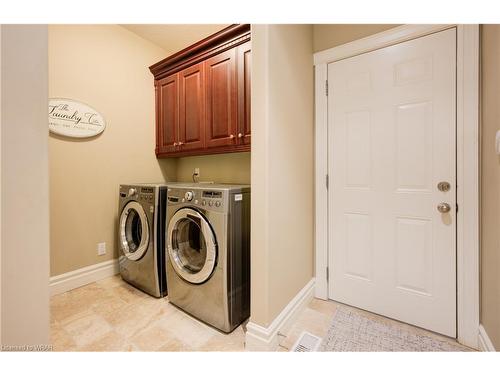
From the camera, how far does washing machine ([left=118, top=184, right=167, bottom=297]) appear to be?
1872mm

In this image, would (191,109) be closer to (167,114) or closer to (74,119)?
(167,114)

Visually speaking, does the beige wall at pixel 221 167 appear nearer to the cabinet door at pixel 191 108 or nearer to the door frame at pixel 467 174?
the cabinet door at pixel 191 108

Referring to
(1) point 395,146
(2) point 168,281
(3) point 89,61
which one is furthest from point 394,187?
(3) point 89,61

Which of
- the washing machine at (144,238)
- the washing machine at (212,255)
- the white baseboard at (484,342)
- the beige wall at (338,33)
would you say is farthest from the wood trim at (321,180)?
the washing machine at (144,238)

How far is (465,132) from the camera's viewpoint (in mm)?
1321

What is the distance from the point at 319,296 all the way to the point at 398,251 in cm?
73

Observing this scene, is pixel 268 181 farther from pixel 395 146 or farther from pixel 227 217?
pixel 395 146

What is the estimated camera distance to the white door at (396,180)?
4.62 feet

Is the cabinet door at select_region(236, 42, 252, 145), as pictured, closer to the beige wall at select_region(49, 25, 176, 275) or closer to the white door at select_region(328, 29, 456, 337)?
the white door at select_region(328, 29, 456, 337)

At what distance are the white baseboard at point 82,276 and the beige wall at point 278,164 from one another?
1.75 m

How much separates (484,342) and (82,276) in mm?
3012

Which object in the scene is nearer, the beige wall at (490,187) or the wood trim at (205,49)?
the beige wall at (490,187)

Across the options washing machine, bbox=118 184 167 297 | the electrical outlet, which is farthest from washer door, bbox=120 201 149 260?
the electrical outlet

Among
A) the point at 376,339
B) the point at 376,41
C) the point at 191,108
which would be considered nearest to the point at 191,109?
the point at 191,108
